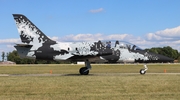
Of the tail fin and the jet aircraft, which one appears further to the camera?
the tail fin

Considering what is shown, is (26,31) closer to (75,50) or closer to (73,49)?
(73,49)

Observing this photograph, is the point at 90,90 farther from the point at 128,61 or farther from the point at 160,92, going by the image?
the point at 128,61

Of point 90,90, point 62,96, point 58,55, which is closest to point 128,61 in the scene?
point 58,55

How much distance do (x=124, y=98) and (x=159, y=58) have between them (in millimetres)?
16880

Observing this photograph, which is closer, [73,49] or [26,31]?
[73,49]

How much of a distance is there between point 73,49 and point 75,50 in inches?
8.5

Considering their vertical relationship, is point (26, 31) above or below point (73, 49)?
above

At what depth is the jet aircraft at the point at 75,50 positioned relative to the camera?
91.2ft

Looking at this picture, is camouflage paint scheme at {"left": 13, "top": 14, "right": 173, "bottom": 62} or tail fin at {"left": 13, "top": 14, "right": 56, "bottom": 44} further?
tail fin at {"left": 13, "top": 14, "right": 56, "bottom": 44}

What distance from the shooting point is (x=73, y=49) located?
2823 centimetres

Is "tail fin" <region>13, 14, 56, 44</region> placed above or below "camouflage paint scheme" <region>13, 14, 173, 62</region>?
above

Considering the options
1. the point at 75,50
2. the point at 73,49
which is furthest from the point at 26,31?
the point at 75,50

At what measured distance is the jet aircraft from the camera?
27.8 m

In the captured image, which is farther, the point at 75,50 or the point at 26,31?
the point at 26,31
